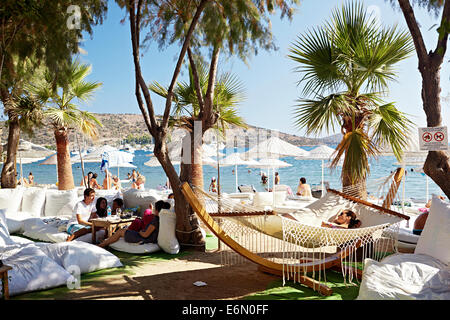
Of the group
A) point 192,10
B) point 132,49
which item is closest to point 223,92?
point 192,10

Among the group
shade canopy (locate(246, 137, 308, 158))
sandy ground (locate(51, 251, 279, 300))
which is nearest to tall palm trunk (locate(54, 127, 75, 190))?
shade canopy (locate(246, 137, 308, 158))

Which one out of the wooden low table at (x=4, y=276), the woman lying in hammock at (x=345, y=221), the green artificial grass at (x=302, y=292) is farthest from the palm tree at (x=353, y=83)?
the wooden low table at (x=4, y=276)

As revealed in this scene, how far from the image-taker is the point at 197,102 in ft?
21.7

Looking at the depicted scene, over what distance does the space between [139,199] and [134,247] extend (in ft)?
4.81

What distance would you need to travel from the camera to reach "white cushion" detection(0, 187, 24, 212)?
6.28 metres

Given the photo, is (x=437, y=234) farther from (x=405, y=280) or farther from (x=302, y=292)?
(x=302, y=292)

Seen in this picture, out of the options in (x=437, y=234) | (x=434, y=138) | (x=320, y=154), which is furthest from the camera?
(x=320, y=154)

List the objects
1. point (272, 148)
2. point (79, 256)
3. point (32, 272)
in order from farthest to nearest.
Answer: point (272, 148)
point (79, 256)
point (32, 272)

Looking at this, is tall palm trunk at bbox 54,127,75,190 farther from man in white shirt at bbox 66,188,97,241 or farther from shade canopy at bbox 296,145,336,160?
shade canopy at bbox 296,145,336,160

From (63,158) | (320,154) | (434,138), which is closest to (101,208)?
(434,138)

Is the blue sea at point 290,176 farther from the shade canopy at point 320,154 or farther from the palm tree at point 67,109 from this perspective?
the palm tree at point 67,109

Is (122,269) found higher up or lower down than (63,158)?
lower down

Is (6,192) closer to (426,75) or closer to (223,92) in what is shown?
(223,92)

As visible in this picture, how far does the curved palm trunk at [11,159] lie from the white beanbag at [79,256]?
3.69 metres
